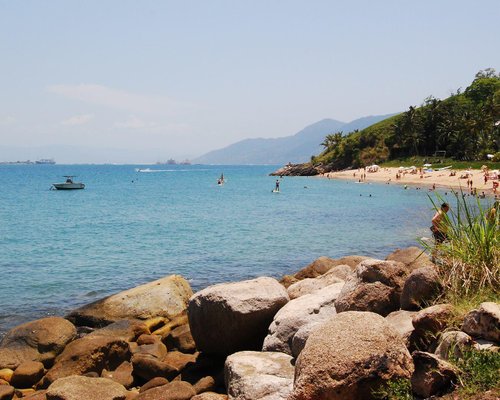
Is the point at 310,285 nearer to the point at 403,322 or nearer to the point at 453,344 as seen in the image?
the point at 403,322

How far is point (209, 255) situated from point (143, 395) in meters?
17.6

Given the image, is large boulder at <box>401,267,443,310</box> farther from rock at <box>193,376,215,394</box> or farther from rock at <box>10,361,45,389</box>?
rock at <box>10,361,45,389</box>

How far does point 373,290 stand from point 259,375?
2.32 m

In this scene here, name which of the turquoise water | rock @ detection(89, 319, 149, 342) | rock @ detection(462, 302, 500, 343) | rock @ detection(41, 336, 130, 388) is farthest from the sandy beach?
rock @ detection(462, 302, 500, 343)

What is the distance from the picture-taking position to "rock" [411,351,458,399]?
5.88 m

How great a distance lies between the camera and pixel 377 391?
621 centimetres

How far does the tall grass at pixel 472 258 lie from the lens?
7707mm

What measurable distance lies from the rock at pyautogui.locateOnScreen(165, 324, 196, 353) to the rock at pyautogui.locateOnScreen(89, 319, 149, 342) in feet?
3.68

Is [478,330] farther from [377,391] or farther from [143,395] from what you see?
[143,395]

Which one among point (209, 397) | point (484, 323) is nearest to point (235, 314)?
point (209, 397)

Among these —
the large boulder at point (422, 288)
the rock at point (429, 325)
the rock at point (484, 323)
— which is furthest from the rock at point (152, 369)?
the rock at point (484, 323)

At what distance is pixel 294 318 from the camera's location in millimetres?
9164

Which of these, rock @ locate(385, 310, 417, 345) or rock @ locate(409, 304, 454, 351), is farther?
rock @ locate(385, 310, 417, 345)

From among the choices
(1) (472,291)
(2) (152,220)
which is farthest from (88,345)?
(2) (152,220)
